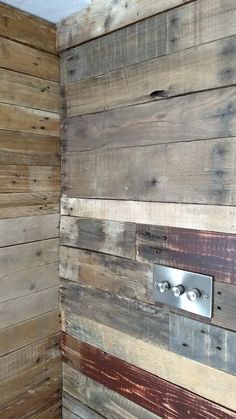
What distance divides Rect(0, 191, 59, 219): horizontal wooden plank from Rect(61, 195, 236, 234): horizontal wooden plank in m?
0.05

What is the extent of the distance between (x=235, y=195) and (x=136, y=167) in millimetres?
360

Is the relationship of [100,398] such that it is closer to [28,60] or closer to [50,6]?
[28,60]

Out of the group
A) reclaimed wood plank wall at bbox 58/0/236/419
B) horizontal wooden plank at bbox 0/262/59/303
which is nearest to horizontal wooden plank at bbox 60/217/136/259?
reclaimed wood plank wall at bbox 58/0/236/419

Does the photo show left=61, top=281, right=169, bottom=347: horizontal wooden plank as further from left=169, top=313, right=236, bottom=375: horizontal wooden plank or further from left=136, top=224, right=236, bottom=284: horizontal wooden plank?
left=136, top=224, right=236, bottom=284: horizontal wooden plank

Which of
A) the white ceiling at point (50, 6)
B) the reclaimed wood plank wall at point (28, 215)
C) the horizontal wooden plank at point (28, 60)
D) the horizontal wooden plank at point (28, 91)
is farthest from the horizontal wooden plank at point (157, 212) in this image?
the white ceiling at point (50, 6)

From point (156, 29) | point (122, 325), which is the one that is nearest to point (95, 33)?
point (156, 29)

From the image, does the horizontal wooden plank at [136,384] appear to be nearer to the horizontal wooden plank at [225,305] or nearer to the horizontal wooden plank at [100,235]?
the horizontal wooden plank at [225,305]

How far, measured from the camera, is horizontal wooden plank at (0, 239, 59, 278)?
1264mm

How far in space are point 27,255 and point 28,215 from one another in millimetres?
156

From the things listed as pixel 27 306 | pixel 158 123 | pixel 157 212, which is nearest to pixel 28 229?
pixel 27 306

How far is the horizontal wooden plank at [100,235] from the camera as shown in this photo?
1202 millimetres

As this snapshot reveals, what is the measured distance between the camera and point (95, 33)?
1243 millimetres

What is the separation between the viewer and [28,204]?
1327 mm

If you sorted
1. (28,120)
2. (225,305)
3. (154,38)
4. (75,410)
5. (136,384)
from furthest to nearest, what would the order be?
1. (75,410)
2. (28,120)
3. (136,384)
4. (154,38)
5. (225,305)
